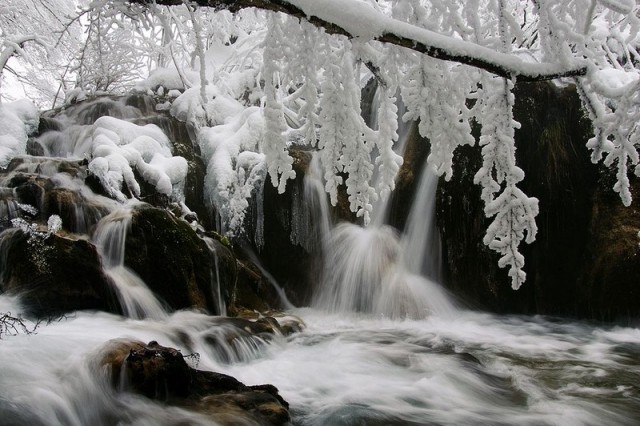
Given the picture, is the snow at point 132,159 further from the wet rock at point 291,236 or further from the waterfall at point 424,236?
the waterfall at point 424,236

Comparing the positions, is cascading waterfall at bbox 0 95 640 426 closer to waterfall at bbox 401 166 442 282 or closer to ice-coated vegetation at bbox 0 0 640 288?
waterfall at bbox 401 166 442 282

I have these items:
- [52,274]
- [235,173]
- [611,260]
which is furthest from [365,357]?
[235,173]

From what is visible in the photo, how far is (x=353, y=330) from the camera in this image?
732cm

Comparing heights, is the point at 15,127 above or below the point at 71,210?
above

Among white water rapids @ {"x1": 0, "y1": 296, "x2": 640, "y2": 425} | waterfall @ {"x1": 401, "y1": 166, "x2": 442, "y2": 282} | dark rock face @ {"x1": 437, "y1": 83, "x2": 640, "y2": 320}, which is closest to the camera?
white water rapids @ {"x1": 0, "y1": 296, "x2": 640, "y2": 425}

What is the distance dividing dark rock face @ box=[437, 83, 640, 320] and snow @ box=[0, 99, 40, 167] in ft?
25.1

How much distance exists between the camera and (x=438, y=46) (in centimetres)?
197

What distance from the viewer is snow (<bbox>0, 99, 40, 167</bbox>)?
27.5 ft

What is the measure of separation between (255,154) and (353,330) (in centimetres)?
387

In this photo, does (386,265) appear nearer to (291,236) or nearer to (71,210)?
(291,236)

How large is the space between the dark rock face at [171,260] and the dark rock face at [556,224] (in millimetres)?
4337

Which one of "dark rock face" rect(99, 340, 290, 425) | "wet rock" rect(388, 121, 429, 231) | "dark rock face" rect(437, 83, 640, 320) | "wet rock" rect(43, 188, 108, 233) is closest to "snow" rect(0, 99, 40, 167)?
"wet rock" rect(43, 188, 108, 233)

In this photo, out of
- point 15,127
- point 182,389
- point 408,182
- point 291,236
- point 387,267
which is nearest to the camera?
point 182,389

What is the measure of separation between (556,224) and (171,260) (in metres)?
6.10
